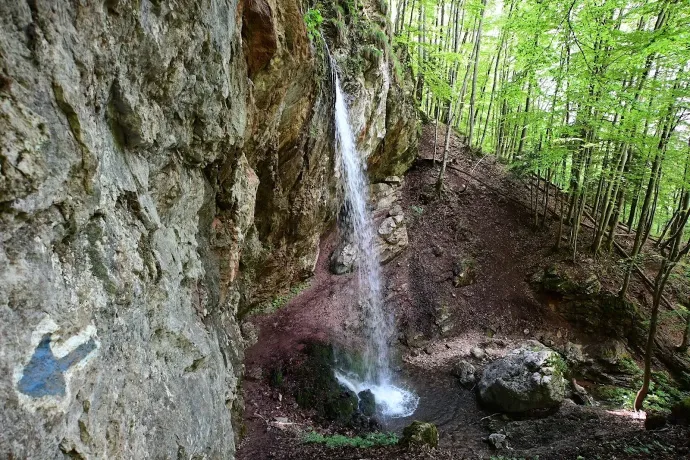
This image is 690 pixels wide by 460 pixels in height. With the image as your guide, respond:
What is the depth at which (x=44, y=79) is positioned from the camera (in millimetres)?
2066

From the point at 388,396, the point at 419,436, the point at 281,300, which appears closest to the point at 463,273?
the point at 388,396

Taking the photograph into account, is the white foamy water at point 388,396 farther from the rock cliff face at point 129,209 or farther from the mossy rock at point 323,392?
the rock cliff face at point 129,209

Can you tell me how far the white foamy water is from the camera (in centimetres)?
803

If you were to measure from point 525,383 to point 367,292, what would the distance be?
4.71 metres

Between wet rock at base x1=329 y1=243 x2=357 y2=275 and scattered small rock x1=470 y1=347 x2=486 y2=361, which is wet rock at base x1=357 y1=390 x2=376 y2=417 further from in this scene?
wet rock at base x1=329 y1=243 x2=357 y2=275

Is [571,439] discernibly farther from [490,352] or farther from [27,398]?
[27,398]

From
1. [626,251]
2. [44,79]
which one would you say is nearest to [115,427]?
[44,79]

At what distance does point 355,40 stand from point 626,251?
10.2 metres

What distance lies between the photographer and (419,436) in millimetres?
5586

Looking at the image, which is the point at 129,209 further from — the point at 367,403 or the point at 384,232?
the point at 384,232

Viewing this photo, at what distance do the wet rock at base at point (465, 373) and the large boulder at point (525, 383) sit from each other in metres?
0.44

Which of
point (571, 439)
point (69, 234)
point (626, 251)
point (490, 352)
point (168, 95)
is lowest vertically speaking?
point (490, 352)

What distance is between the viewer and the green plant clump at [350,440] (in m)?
5.79

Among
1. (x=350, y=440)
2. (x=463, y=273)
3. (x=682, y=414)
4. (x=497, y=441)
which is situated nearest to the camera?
(x=682, y=414)
